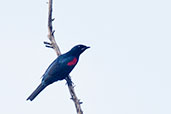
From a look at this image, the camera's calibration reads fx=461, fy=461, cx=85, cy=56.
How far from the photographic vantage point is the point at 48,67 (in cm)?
1303

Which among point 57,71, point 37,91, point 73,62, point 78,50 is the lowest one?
point 37,91

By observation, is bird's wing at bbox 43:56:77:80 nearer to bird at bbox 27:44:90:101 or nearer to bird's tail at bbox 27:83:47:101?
bird at bbox 27:44:90:101

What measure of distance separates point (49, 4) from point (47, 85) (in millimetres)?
2988

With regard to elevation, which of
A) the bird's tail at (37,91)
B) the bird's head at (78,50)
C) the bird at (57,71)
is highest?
the bird's head at (78,50)

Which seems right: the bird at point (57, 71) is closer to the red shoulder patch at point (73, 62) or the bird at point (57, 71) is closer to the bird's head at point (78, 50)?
the red shoulder patch at point (73, 62)

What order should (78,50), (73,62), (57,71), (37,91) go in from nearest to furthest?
(37,91) → (57,71) → (73,62) → (78,50)

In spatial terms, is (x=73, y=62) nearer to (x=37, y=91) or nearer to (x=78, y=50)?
(x=78, y=50)

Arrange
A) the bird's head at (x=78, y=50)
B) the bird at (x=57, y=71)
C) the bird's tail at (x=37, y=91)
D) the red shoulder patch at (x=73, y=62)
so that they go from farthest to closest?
the bird's head at (x=78, y=50), the red shoulder patch at (x=73, y=62), the bird at (x=57, y=71), the bird's tail at (x=37, y=91)

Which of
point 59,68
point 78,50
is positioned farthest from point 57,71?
point 78,50

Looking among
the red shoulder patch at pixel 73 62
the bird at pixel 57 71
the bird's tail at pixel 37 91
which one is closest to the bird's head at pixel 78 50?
the red shoulder patch at pixel 73 62

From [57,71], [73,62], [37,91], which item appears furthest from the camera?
[73,62]

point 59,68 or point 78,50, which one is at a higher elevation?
point 78,50

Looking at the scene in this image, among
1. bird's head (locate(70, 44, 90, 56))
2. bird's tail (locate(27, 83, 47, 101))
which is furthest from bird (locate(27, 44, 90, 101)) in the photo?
bird's head (locate(70, 44, 90, 56))

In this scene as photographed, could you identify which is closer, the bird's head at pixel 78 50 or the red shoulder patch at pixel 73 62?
the red shoulder patch at pixel 73 62
